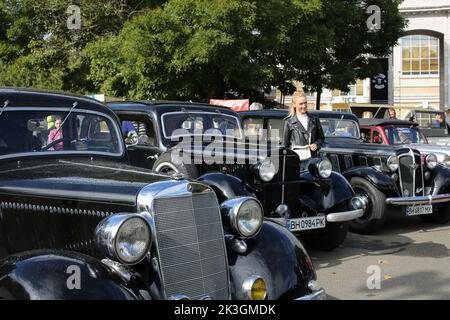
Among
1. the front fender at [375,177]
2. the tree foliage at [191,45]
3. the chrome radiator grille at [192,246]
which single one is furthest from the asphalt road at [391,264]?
the tree foliage at [191,45]

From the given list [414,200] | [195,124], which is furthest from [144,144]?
[414,200]

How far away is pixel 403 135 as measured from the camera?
10898 millimetres

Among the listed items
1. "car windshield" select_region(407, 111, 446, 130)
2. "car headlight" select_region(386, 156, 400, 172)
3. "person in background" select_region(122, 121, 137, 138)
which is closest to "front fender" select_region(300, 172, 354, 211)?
"car headlight" select_region(386, 156, 400, 172)

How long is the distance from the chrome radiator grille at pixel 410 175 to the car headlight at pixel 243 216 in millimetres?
5133

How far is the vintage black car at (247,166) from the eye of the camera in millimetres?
6117

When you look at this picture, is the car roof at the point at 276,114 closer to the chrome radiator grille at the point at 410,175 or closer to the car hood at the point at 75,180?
the chrome radiator grille at the point at 410,175

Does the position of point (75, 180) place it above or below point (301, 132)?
below

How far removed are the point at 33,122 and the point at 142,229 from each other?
1788mm

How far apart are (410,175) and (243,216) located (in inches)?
211

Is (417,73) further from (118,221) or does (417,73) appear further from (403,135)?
(118,221)

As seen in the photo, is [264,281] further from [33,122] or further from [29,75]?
[29,75]

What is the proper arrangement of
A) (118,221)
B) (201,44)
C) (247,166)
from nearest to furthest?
(118,221) < (247,166) < (201,44)

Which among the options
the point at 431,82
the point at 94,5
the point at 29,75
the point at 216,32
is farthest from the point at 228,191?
the point at 431,82

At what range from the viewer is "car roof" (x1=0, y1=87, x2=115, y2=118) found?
421 centimetres
